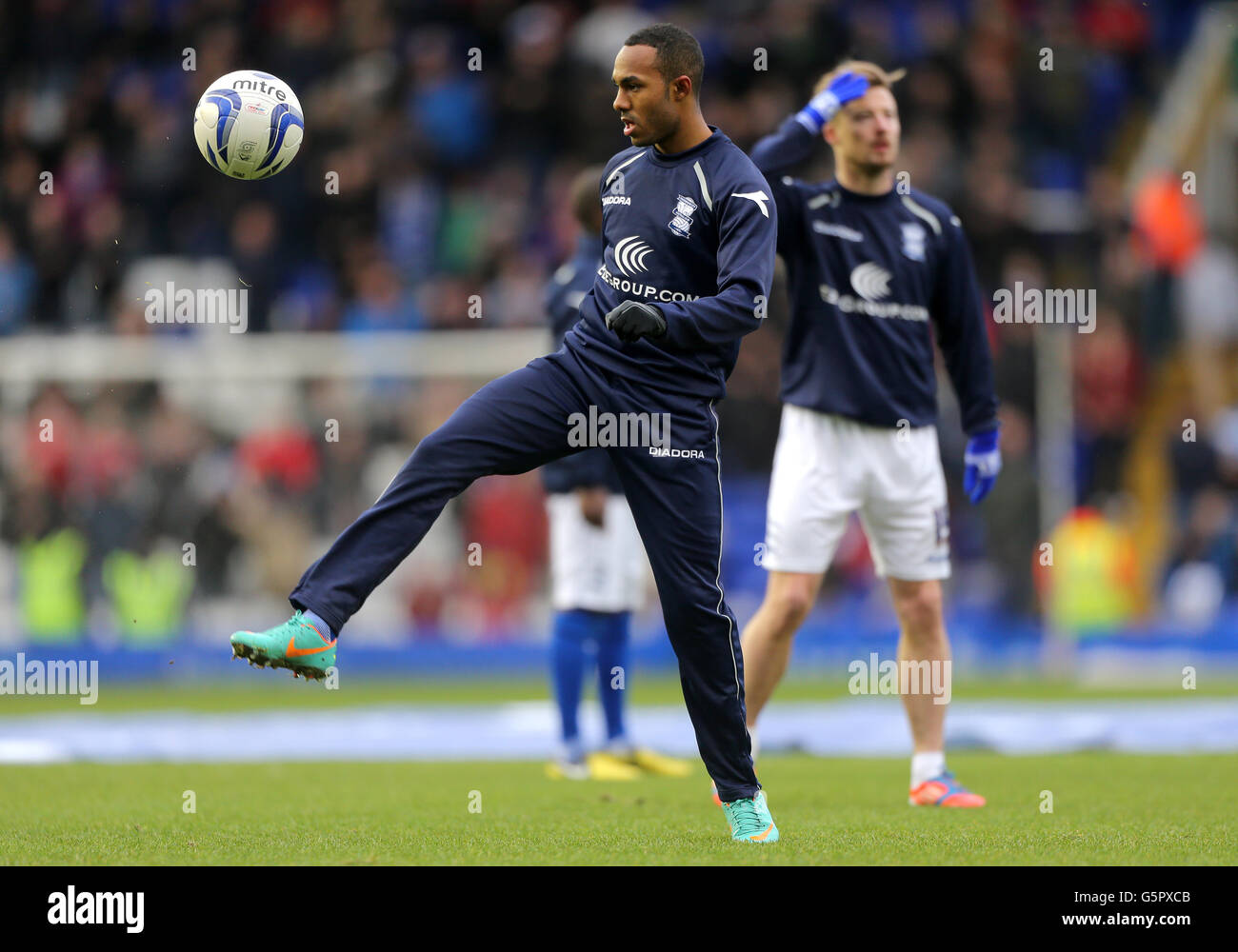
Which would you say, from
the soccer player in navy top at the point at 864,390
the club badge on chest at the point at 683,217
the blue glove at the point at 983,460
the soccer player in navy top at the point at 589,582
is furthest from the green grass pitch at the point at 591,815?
the club badge on chest at the point at 683,217

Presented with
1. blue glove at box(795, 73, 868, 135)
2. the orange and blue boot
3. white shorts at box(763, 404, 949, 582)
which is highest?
blue glove at box(795, 73, 868, 135)

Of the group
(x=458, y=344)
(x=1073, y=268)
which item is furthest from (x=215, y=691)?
(x=1073, y=268)

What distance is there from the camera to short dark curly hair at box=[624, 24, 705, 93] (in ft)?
18.0

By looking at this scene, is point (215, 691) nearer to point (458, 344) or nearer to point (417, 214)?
point (458, 344)

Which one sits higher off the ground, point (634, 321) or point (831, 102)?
point (831, 102)

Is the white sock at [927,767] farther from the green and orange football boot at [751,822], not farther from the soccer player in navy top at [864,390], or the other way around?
the green and orange football boot at [751,822]

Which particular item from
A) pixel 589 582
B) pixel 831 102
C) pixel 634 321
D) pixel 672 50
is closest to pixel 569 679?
pixel 589 582

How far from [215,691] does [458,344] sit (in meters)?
3.72

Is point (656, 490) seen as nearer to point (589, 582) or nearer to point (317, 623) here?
point (317, 623)

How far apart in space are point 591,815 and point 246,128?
9.38 ft

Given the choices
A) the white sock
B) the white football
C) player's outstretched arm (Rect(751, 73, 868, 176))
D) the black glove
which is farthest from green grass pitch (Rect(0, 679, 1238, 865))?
player's outstretched arm (Rect(751, 73, 868, 176))

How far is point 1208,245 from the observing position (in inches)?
679

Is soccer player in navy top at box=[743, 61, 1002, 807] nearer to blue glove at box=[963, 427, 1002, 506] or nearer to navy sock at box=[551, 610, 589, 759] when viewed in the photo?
blue glove at box=[963, 427, 1002, 506]

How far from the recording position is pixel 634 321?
514cm
